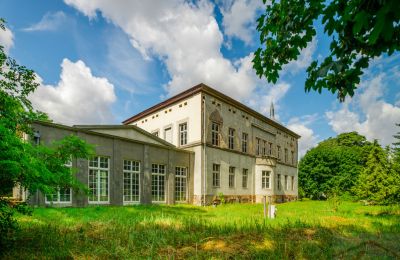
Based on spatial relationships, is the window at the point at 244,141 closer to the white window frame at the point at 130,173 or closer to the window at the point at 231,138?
the window at the point at 231,138

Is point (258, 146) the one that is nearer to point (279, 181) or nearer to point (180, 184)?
point (279, 181)

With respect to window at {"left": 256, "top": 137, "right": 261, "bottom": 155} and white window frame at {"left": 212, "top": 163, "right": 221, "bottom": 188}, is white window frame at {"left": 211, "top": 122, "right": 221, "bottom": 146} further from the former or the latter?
window at {"left": 256, "top": 137, "right": 261, "bottom": 155}

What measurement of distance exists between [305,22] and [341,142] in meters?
54.6

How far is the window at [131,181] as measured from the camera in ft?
65.1

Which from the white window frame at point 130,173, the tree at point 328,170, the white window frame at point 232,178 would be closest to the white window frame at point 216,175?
the white window frame at point 232,178

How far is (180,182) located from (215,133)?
5475 millimetres

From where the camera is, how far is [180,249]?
547 centimetres

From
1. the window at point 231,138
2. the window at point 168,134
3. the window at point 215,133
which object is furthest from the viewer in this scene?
the window at point 231,138

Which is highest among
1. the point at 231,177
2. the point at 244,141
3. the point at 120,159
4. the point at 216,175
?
the point at 244,141

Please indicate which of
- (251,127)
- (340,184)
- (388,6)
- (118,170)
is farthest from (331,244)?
(340,184)

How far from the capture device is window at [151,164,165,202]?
71.1ft

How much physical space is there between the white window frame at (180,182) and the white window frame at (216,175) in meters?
2.67

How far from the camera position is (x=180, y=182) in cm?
2375

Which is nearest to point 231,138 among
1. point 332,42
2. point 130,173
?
point 130,173
